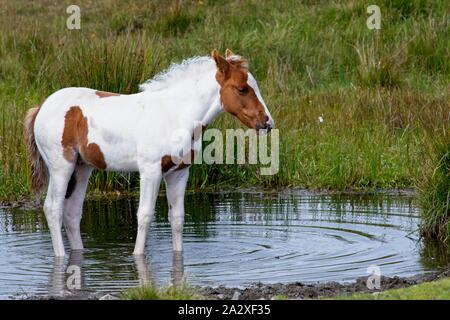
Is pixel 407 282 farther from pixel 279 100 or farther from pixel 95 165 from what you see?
pixel 279 100

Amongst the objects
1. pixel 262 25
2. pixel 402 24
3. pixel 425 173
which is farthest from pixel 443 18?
pixel 425 173

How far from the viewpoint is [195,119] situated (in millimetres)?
10023

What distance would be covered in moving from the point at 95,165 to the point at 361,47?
28.9 feet

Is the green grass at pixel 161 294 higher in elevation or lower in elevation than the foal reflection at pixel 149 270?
higher

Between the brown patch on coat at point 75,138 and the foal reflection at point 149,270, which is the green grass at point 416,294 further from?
the brown patch on coat at point 75,138

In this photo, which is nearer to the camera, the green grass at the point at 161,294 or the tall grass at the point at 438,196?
the green grass at the point at 161,294

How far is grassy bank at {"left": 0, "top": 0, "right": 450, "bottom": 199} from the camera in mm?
13633

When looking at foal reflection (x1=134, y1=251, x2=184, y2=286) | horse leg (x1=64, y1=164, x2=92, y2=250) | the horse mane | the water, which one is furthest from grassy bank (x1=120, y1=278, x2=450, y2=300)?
horse leg (x1=64, y1=164, x2=92, y2=250)

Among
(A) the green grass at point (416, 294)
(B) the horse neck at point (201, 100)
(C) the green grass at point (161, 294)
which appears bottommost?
(A) the green grass at point (416, 294)

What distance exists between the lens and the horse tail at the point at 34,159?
1072 centimetres

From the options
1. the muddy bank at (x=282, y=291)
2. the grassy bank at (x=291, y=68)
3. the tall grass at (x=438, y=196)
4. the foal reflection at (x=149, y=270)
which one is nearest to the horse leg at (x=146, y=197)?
the foal reflection at (x=149, y=270)

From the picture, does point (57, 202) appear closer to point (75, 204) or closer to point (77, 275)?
point (75, 204)

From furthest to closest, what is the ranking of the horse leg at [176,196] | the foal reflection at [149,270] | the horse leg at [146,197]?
1. the horse leg at [176,196]
2. the horse leg at [146,197]
3. the foal reflection at [149,270]

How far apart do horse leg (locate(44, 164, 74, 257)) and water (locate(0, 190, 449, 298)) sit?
14 centimetres
